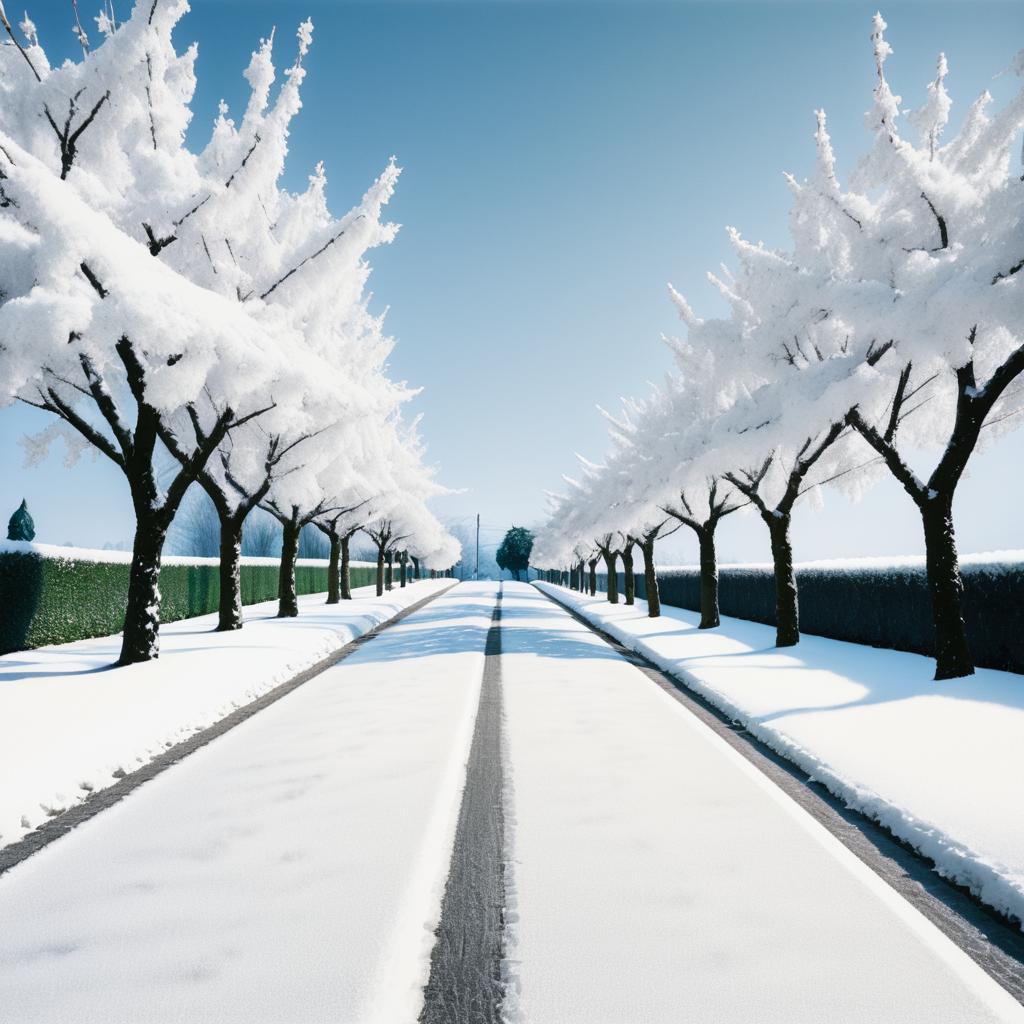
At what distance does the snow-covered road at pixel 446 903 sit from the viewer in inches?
102

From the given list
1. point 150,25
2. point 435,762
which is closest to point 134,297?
point 150,25

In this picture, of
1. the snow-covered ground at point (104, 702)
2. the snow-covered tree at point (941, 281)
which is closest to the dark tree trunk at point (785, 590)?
the snow-covered tree at point (941, 281)

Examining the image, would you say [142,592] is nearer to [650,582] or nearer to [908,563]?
[908,563]

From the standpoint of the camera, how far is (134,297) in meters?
7.62

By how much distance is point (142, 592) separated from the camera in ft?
35.0

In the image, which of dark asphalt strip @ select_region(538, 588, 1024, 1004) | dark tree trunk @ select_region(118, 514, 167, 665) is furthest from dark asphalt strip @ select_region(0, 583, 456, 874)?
dark asphalt strip @ select_region(538, 588, 1024, 1004)

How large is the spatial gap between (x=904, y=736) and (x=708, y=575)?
41.6ft

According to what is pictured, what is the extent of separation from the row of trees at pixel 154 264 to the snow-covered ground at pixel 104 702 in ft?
4.60

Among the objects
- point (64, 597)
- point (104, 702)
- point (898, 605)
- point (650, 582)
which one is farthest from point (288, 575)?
point (898, 605)

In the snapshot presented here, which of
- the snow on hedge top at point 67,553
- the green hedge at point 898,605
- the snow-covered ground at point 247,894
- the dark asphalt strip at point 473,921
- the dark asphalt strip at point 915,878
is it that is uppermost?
the snow on hedge top at point 67,553

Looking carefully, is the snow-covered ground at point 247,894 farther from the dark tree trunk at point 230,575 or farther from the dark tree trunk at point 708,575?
the dark tree trunk at point 708,575

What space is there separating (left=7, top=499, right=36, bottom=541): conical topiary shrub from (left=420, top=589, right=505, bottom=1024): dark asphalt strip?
32.6 m

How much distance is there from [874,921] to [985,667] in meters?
9.84

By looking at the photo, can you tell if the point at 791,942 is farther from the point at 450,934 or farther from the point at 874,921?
the point at 450,934
